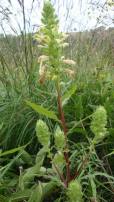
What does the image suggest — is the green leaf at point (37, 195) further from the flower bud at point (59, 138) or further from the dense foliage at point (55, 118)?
the flower bud at point (59, 138)

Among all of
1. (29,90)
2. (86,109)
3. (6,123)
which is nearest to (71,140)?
(86,109)

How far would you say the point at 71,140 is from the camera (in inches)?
108

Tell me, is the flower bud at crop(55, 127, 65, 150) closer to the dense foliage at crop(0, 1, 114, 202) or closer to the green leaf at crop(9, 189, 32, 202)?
the dense foliage at crop(0, 1, 114, 202)

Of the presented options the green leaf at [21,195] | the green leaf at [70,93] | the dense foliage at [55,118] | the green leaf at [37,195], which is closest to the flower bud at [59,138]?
the dense foliage at [55,118]

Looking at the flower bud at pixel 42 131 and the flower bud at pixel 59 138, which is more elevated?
the flower bud at pixel 42 131

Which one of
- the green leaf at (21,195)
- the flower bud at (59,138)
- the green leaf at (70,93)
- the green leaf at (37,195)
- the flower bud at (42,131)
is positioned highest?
the green leaf at (70,93)

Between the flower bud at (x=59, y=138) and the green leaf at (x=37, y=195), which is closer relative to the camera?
the flower bud at (x=59, y=138)

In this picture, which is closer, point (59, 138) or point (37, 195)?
point (59, 138)

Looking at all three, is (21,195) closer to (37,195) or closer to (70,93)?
(37,195)

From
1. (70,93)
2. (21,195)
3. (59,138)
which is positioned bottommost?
(21,195)

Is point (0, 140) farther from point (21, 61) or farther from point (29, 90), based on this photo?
point (21, 61)

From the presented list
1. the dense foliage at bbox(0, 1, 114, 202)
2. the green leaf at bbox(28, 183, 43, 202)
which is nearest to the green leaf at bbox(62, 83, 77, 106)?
the dense foliage at bbox(0, 1, 114, 202)

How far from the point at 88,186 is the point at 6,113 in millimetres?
1072

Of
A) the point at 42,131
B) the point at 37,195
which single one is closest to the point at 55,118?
the point at 42,131
